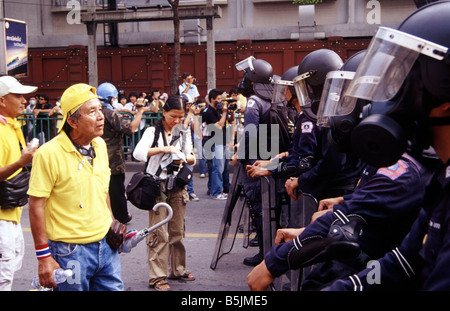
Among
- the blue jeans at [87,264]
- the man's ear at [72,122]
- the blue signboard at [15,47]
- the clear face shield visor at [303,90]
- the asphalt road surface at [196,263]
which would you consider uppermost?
the blue signboard at [15,47]

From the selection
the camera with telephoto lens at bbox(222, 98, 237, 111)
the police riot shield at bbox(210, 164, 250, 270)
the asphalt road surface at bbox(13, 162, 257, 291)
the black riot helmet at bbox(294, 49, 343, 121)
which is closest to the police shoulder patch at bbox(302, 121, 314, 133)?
the black riot helmet at bbox(294, 49, 343, 121)

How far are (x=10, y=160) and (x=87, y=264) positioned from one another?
1.29 metres

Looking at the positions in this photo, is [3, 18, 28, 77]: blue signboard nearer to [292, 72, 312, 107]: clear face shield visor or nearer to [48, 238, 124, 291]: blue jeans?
[292, 72, 312, 107]: clear face shield visor

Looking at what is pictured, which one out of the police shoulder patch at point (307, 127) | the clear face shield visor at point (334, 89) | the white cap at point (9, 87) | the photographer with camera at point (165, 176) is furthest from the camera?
the photographer with camera at point (165, 176)

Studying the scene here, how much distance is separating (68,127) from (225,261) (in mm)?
3265

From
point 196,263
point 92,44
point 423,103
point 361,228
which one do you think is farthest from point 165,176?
point 92,44

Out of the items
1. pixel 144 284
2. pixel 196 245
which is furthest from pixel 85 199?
pixel 196 245

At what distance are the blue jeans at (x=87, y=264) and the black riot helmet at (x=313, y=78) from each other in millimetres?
1980

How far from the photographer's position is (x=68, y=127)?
129 inches

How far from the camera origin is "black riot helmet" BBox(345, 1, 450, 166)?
157 cm

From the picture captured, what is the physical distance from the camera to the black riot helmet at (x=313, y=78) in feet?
13.9

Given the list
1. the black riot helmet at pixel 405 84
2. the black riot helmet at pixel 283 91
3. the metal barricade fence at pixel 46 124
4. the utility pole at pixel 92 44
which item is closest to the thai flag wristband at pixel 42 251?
the black riot helmet at pixel 405 84

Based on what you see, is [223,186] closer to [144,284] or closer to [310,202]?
[144,284]

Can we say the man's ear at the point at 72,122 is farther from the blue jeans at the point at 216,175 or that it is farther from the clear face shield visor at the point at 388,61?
the blue jeans at the point at 216,175
